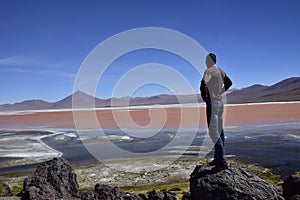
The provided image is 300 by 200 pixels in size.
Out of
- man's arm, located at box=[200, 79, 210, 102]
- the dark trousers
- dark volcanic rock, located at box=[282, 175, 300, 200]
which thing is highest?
man's arm, located at box=[200, 79, 210, 102]

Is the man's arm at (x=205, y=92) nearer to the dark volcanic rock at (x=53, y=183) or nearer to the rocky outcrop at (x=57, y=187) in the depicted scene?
the rocky outcrop at (x=57, y=187)

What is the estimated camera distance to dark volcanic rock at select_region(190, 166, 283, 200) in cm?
800

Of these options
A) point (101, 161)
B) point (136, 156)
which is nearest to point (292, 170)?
point (136, 156)

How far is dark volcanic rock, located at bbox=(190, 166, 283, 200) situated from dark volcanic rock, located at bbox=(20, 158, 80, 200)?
3.97m

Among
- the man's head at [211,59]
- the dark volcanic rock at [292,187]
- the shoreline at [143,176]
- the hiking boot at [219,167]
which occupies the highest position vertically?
the man's head at [211,59]

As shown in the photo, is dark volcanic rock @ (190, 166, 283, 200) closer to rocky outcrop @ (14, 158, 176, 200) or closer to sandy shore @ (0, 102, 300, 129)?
rocky outcrop @ (14, 158, 176, 200)

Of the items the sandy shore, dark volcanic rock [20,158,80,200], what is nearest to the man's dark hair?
dark volcanic rock [20,158,80,200]

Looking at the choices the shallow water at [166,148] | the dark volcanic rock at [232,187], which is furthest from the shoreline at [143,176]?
the dark volcanic rock at [232,187]

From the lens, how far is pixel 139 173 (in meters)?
18.1

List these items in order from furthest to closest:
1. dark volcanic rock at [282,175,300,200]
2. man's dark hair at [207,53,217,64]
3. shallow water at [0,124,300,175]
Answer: shallow water at [0,124,300,175]
dark volcanic rock at [282,175,300,200]
man's dark hair at [207,53,217,64]

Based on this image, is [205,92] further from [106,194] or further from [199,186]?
[106,194]

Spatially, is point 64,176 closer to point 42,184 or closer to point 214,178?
point 42,184

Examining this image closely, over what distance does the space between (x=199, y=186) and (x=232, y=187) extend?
2.79 feet

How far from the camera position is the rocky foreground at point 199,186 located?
805 cm
